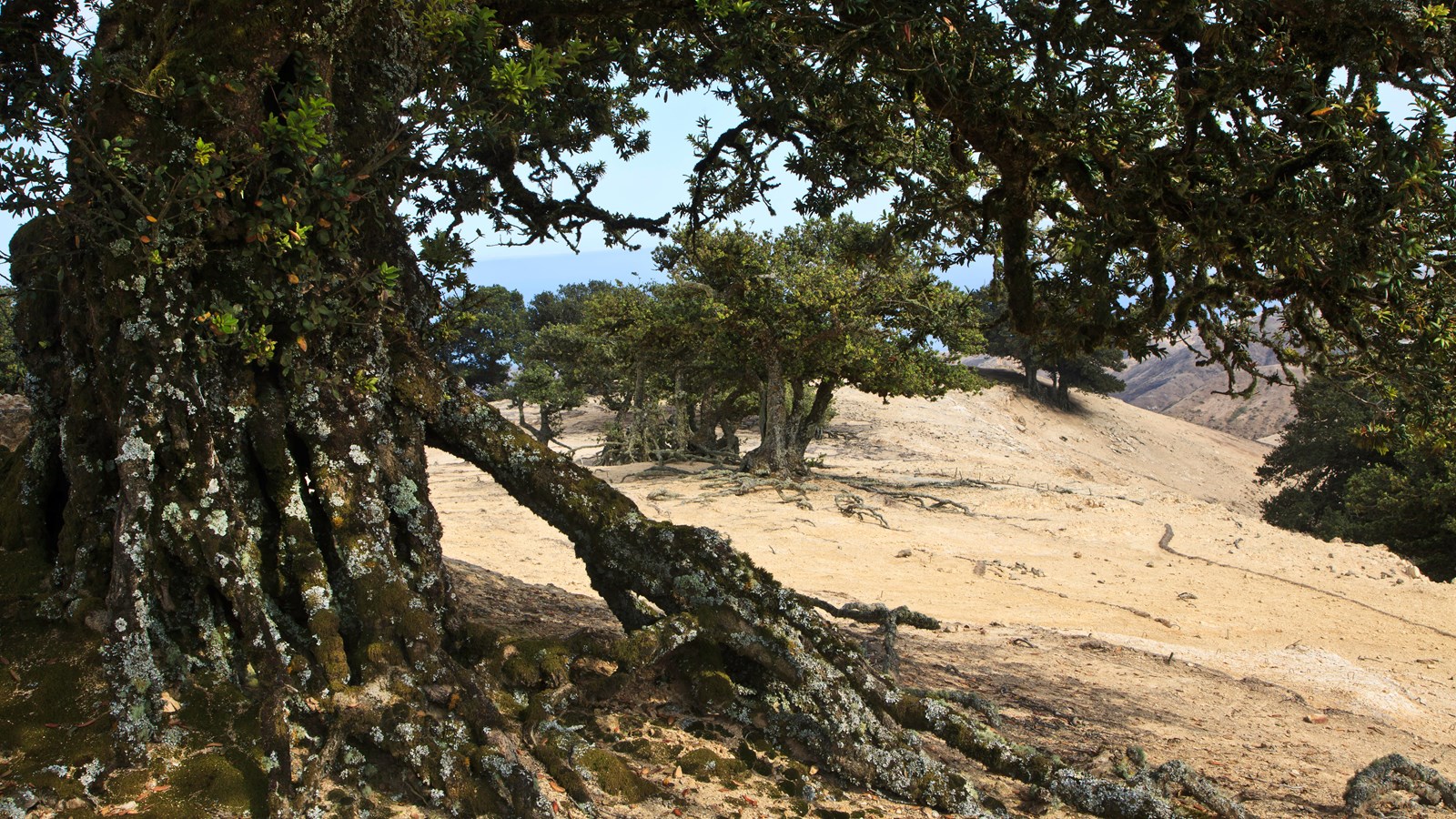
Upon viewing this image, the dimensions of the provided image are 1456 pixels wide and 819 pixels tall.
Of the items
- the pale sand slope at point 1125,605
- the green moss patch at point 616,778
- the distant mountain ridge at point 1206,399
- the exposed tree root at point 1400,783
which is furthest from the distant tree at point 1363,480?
the distant mountain ridge at point 1206,399

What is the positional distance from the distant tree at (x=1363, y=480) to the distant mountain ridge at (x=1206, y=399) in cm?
2003

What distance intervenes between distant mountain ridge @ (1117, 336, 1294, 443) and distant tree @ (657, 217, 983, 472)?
3371 cm

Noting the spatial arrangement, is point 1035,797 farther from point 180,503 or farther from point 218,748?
point 180,503

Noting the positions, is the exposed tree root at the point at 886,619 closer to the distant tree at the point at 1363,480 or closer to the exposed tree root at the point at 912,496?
the distant tree at the point at 1363,480

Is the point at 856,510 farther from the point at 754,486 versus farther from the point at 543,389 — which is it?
the point at 543,389

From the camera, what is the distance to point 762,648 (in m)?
4.34

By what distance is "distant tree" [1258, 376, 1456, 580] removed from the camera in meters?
5.87

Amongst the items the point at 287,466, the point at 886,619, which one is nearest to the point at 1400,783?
the point at 886,619

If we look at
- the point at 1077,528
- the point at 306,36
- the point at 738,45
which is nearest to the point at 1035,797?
the point at 738,45

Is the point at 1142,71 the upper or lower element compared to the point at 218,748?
upper

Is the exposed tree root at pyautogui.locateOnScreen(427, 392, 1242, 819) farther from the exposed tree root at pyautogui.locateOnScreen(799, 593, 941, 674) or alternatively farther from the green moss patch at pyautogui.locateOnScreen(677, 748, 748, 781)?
the exposed tree root at pyautogui.locateOnScreen(799, 593, 941, 674)

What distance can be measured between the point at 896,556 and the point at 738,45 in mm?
9053

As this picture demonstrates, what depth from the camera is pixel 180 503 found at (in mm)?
3602

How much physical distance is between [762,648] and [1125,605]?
7913 millimetres
